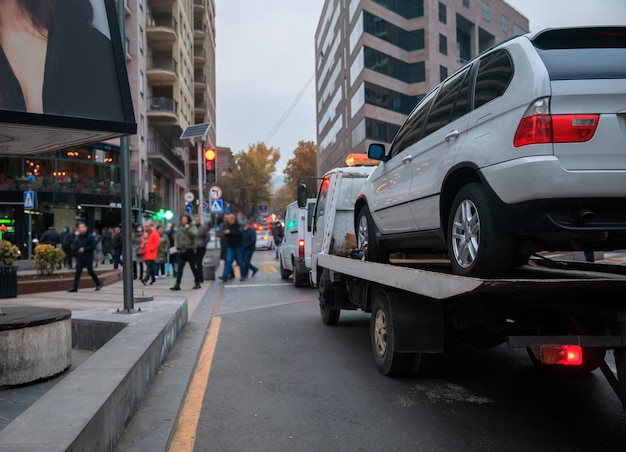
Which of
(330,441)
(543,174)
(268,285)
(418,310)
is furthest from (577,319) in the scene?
(268,285)

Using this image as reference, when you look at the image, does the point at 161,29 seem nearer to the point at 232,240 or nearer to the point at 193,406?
the point at 232,240

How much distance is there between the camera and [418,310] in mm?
4793

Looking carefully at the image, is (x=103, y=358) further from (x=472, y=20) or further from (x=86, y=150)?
(x=472, y=20)

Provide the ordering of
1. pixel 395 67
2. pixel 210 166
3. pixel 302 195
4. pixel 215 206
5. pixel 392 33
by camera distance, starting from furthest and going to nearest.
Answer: pixel 395 67 → pixel 392 33 → pixel 215 206 → pixel 210 166 → pixel 302 195

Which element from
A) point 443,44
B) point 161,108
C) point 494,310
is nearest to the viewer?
point 494,310

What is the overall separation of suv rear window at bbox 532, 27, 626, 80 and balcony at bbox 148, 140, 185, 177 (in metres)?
37.0

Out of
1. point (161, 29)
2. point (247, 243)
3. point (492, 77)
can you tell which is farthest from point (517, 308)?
point (161, 29)

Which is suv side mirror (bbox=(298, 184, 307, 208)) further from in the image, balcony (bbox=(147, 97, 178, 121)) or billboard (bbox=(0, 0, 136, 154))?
balcony (bbox=(147, 97, 178, 121))

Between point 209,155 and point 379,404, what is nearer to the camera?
point 379,404

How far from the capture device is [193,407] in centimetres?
454

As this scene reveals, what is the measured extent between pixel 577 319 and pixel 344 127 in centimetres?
5081

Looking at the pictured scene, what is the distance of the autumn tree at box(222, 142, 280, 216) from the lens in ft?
217

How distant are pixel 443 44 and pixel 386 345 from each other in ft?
153

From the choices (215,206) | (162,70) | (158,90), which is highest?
(162,70)
